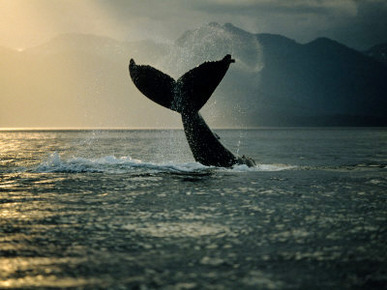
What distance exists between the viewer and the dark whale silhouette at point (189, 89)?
15.9 meters

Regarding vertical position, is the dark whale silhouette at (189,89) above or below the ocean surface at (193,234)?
above

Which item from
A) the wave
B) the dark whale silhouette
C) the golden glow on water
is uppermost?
the dark whale silhouette

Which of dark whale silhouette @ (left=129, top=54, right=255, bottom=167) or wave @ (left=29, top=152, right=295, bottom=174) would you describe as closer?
dark whale silhouette @ (left=129, top=54, right=255, bottom=167)

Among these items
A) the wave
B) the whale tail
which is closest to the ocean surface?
the whale tail

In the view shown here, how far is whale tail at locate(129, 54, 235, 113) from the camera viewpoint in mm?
15844

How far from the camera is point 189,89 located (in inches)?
655

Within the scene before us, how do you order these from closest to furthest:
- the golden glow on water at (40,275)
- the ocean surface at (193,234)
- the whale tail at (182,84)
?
the golden glow on water at (40,275), the ocean surface at (193,234), the whale tail at (182,84)

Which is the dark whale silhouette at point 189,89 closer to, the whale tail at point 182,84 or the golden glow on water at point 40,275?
the whale tail at point 182,84

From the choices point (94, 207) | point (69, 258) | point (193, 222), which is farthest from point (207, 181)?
point (69, 258)

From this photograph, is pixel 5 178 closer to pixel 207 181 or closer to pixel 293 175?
pixel 207 181

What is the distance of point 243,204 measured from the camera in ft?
40.3

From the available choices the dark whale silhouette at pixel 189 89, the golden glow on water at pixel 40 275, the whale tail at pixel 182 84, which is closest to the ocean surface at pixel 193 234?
the golden glow on water at pixel 40 275

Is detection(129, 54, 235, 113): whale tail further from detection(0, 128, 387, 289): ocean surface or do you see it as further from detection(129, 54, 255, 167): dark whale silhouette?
detection(0, 128, 387, 289): ocean surface

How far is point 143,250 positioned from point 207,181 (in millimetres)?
8697
